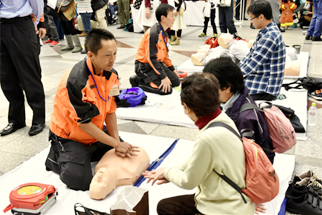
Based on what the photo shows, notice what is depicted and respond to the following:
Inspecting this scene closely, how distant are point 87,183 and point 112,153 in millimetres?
308

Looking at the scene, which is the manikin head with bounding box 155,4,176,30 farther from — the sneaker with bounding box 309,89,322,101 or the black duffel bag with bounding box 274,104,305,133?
the sneaker with bounding box 309,89,322,101

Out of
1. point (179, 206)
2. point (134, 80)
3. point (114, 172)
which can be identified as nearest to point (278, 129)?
point (179, 206)

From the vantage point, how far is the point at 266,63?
Result: 11.6 ft

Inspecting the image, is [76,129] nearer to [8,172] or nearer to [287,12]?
[8,172]

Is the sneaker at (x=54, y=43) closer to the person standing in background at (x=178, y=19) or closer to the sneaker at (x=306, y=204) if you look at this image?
the person standing in background at (x=178, y=19)

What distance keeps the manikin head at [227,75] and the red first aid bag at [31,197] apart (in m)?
1.30

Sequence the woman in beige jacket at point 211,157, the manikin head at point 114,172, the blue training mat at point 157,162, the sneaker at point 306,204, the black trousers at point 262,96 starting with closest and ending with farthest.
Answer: the woman in beige jacket at point 211,157 < the sneaker at point 306,204 < the manikin head at point 114,172 < the blue training mat at point 157,162 < the black trousers at point 262,96

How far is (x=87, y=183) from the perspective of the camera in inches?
91.2

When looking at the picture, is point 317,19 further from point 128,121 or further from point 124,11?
point 124,11

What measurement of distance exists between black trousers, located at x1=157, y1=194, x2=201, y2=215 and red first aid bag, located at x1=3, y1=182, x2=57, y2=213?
796mm

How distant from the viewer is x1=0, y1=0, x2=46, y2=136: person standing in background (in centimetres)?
304

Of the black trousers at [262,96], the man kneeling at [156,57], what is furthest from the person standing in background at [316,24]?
the man kneeling at [156,57]

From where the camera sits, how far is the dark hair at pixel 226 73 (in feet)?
6.36

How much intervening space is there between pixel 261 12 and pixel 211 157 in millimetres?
2426
